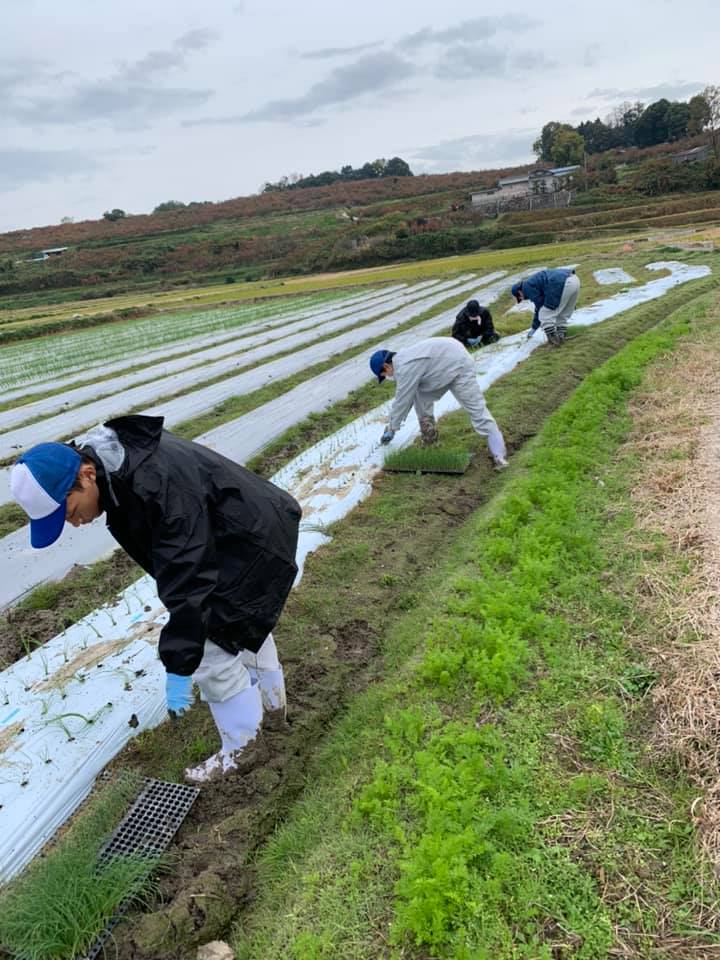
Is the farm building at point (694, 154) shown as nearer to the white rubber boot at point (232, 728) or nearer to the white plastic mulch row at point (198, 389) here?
the white plastic mulch row at point (198, 389)

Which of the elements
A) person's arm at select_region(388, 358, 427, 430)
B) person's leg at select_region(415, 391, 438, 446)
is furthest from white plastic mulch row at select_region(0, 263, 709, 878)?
person's leg at select_region(415, 391, 438, 446)

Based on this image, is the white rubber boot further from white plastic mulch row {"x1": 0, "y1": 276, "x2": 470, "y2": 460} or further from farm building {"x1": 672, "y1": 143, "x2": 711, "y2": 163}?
farm building {"x1": 672, "y1": 143, "x2": 711, "y2": 163}

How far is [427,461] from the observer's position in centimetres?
640

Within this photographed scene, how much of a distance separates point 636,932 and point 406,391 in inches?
186

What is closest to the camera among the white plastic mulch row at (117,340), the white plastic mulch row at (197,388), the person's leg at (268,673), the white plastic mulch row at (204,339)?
the person's leg at (268,673)

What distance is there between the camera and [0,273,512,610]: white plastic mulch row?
531cm

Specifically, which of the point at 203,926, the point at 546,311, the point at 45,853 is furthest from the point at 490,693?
the point at 546,311

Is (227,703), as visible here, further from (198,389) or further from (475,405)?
(198,389)

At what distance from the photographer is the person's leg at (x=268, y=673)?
3.19 meters

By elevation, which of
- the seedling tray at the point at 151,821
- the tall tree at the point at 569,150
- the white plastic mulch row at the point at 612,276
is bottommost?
the seedling tray at the point at 151,821

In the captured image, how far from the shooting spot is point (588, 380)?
7.93 meters

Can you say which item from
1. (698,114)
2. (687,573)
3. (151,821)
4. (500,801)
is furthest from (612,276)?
(698,114)

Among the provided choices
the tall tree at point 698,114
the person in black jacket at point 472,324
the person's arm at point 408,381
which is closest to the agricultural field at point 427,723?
the person's arm at point 408,381

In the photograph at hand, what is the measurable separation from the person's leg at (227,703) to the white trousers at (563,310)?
890 cm
